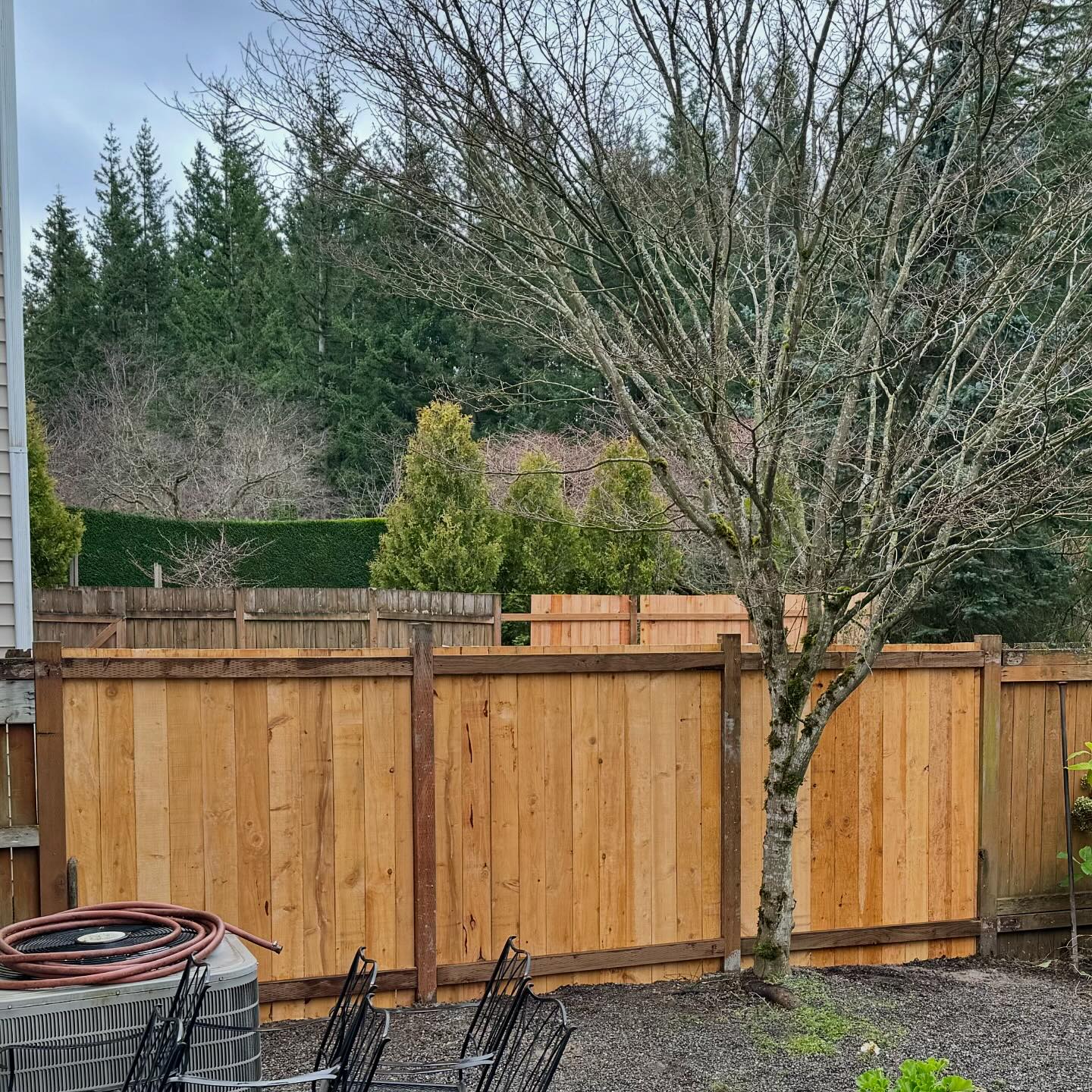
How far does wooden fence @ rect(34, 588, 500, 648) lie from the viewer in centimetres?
1006

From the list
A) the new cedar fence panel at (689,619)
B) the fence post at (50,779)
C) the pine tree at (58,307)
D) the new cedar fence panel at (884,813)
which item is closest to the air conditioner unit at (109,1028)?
the fence post at (50,779)

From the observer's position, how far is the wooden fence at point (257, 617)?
33.0 ft

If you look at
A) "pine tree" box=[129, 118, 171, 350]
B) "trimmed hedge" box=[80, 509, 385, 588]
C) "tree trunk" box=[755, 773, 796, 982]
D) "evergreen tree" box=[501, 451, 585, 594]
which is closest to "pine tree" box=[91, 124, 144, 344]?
"pine tree" box=[129, 118, 171, 350]

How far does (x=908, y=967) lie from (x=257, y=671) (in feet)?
10.3

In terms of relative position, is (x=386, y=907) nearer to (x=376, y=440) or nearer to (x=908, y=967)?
(x=908, y=967)

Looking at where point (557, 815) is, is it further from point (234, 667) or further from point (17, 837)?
point (17, 837)

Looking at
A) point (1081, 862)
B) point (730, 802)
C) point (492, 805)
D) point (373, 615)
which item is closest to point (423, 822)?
point (492, 805)

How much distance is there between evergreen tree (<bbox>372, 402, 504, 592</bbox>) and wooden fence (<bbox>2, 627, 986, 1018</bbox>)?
795 centimetres

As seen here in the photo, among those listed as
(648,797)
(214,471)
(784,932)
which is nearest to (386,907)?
(648,797)

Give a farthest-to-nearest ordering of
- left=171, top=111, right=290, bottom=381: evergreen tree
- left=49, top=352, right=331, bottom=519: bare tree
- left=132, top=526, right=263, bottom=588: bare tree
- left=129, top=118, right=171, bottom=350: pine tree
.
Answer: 1. left=129, top=118, right=171, bottom=350: pine tree
2. left=171, top=111, right=290, bottom=381: evergreen tree
3. left=49, top=352, right=331, bottom=519: bare tree
4. left=132, top=526, right=263, bottom=588: bare tree

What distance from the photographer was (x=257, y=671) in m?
3.94

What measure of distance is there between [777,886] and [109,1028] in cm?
270

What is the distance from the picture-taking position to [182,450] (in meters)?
19.9

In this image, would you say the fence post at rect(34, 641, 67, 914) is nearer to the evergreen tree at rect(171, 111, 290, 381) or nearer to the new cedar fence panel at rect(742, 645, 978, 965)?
the new cedar fence panel at rect(742, 645, 978, 965)
